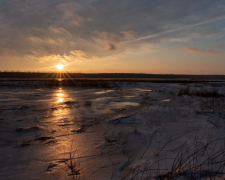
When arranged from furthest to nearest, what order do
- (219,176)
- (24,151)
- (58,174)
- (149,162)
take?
(24,151)
(149,162)
(58,174)
(219,176)

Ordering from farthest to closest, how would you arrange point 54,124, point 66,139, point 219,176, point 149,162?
1. point 54,124
2. point 66,139
3. point 149,162
4. point 219,176

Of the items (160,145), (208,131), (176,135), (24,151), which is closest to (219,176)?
(160,145)

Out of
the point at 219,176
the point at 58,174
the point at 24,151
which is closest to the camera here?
the point at 219,176

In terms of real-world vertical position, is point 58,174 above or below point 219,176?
below

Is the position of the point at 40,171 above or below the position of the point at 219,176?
below

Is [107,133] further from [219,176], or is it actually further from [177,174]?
[219,176]

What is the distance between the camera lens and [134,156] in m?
3.29

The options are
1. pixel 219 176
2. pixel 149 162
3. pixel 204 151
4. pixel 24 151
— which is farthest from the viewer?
pixel 24 151

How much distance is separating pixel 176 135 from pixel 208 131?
102 centimetres

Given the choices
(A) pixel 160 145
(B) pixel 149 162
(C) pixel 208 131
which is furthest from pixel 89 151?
(C) pixel 208 131

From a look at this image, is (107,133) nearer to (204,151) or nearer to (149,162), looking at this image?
(149,162)

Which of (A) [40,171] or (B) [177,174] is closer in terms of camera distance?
(B) [177,174]

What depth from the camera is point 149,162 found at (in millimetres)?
2969

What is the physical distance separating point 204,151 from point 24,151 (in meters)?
4.11
